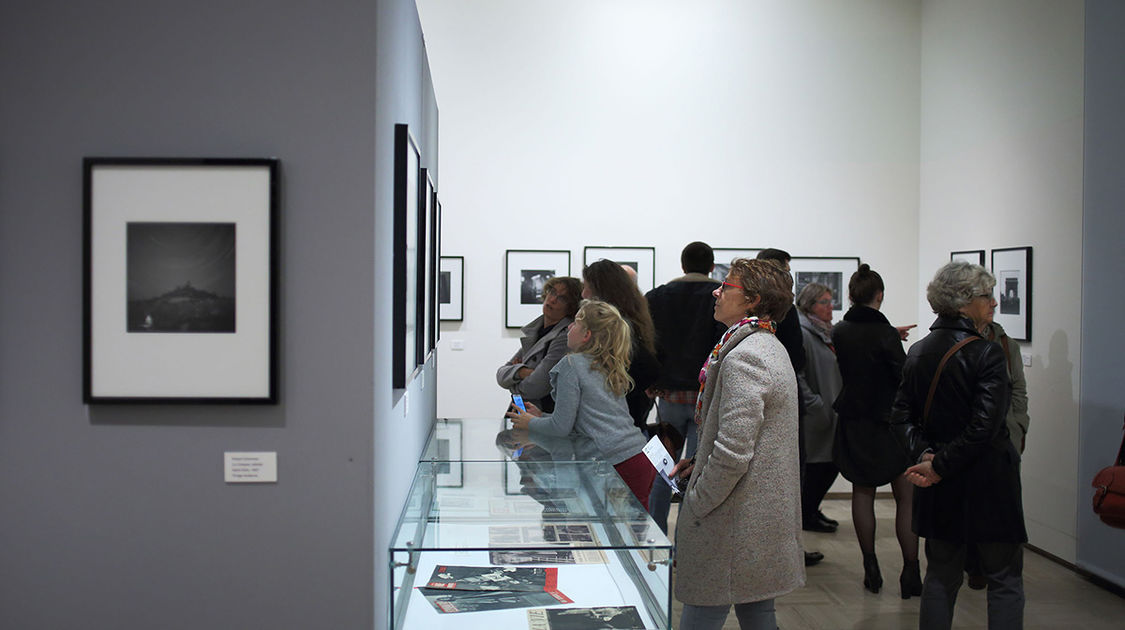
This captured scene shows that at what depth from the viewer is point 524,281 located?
725 cm

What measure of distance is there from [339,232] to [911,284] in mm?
6442

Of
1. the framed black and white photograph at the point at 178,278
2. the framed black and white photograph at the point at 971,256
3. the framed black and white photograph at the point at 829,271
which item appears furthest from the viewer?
the framed black and white photograph at the point at 829,271

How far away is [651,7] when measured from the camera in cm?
740

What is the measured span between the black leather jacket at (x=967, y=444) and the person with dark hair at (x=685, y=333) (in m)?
1.38

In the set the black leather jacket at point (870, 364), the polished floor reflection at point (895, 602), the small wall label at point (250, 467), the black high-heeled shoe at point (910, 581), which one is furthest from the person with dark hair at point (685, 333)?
the small wall label at point (250, 467)

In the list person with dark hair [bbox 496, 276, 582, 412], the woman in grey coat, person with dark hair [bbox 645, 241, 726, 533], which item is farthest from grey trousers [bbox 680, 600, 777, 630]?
person with dark hair [bbox 645, 241, 726, 533]

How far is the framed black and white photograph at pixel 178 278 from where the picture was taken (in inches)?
83.0

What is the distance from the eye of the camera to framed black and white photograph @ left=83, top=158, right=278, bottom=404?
2.11 metres

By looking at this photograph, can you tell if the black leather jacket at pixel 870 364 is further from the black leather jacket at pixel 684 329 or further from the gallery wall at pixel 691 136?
the gallery wall at pixel 691 136

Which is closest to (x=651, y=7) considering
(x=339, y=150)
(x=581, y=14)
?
(x=581, y=14)

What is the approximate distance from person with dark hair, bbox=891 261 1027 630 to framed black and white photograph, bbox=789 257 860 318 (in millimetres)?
3864

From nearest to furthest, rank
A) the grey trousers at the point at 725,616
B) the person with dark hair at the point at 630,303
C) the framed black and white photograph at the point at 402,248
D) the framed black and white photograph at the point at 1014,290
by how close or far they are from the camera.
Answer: the framed black and white photograph at the point at 402,248, the grey trousers at the point at 725,616, the person with dark hair at the point at 630,303, the framed black and white photograph at the point at 1014,290

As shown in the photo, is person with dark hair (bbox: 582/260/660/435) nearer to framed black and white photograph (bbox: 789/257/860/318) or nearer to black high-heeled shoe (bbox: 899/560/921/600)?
black high-heeled shoe (bbox: 899/560/921/600)

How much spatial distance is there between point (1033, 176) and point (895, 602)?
10.1 feet
